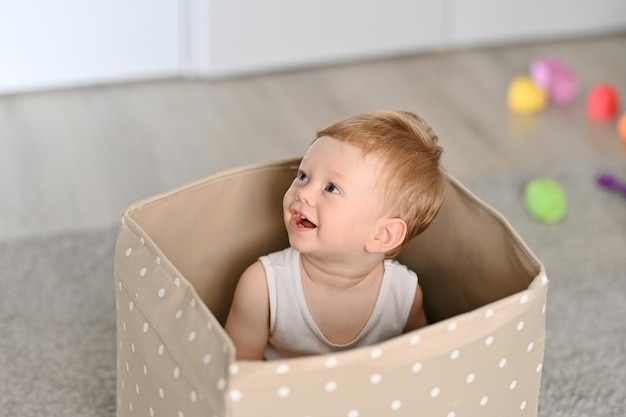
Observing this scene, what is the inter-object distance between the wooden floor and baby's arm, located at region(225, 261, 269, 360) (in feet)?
2.21

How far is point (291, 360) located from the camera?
3.00 ft

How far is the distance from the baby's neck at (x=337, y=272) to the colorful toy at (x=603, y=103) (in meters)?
1.22

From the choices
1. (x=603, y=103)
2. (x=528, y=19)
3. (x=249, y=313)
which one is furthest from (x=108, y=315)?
(x=528, y=19)

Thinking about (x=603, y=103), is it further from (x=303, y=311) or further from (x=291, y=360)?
(x=291, y=360)

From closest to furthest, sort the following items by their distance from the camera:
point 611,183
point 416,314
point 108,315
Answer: point 416,314, point 108,315, point 611,183

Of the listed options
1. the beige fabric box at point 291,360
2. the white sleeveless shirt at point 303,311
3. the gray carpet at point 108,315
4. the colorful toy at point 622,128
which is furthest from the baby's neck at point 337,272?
the colorful toy at point 622,128

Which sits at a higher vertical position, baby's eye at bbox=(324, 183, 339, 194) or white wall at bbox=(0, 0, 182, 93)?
baby's eye at bbox=(324, 183, 339, 194)

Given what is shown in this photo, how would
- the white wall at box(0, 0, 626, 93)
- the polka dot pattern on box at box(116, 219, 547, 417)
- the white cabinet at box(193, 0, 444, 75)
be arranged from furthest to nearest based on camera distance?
the white cabinet at box(193, 0, 444, 75), the white wall at box(0, 0, 626, 93), the polka dot pattern on box at box(116, 219, 547, 417)

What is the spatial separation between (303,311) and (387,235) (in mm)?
154

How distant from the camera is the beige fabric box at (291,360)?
94cm

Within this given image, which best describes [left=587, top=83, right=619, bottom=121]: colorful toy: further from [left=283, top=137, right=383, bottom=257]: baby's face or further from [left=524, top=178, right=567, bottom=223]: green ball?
[left=283, top=137, right=383, bottom=257]: baby's face

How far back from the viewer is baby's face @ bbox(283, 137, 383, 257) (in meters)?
1.16

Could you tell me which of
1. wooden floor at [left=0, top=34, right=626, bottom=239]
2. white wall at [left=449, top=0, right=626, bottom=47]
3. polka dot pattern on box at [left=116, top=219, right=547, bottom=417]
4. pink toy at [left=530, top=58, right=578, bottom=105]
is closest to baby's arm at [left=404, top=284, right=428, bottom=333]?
polka dot pattern on box at [left=116, top=219, right=547, bottom=417]

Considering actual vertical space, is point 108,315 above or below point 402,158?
below
